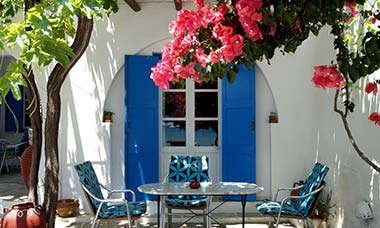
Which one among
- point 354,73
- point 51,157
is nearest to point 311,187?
point 51,157

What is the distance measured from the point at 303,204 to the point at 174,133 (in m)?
2.65

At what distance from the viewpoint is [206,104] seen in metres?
6.78

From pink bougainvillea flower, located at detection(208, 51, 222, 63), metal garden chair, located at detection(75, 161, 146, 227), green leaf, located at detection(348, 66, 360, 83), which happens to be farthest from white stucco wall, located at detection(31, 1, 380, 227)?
pink bougainvillea flower, located at detection(208, 51, 222, 63)

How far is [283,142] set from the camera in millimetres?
6551

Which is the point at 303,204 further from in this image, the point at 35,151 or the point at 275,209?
the point at 35,151

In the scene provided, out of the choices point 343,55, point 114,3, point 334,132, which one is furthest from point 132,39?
point 343,55

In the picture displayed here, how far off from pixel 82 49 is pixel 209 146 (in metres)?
3.44

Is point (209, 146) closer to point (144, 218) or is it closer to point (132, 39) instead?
point (144, 218)

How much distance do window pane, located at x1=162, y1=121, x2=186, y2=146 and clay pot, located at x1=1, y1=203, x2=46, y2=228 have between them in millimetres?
3247

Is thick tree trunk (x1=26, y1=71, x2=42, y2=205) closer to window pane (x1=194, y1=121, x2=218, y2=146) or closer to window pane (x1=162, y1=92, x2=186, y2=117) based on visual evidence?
window pane (x1=162, y1=92, x2=186, y2=117)

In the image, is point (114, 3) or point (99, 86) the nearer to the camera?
point (114, 3)

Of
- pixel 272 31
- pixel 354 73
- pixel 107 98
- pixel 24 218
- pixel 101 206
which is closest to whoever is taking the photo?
pixel 272 31

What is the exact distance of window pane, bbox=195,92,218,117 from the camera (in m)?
6.77

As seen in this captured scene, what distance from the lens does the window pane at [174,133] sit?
6.77 meters
